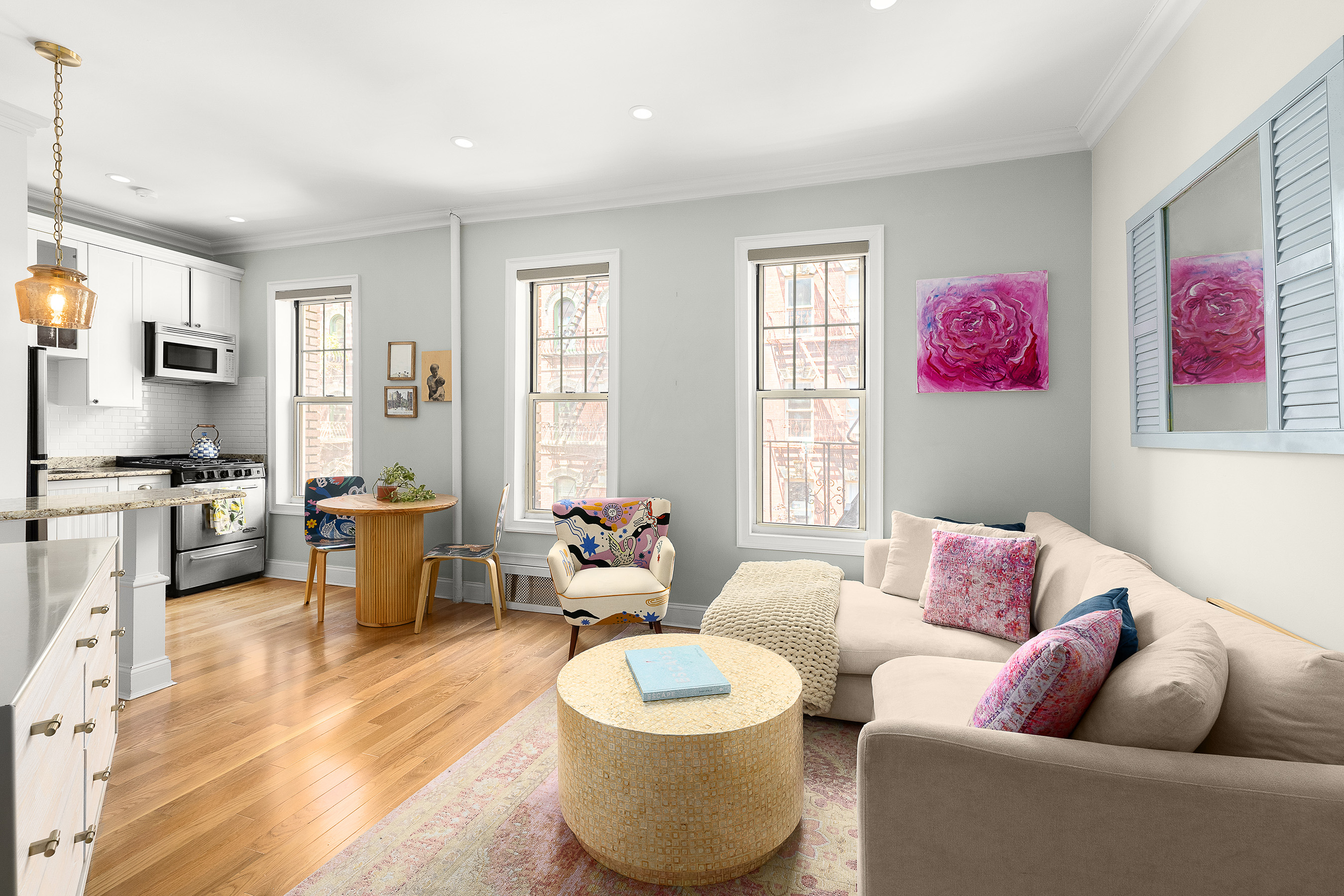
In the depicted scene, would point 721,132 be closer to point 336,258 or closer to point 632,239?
point 632,239

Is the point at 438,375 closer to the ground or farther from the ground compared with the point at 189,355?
closer to the ground

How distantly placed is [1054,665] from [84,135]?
15.9ft

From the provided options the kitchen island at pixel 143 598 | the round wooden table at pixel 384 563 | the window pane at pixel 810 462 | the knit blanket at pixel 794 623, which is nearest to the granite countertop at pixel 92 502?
the kitchen island at pixel 143 598

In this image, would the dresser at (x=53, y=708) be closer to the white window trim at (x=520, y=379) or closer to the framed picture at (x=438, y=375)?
the white window trim at (x=520, y=379)

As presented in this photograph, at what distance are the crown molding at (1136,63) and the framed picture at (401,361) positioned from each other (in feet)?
14.1

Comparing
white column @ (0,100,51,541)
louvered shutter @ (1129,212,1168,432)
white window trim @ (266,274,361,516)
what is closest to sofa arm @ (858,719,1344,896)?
louvered shutter @ (1129,212,1168,432)

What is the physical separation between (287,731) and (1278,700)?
3.09 meters

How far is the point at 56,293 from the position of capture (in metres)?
2.43

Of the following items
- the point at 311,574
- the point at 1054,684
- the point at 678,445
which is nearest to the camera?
the point at 1054,684

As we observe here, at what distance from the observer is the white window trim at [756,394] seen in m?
3.58

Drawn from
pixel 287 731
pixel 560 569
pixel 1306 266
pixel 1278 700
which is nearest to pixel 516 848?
pixel 287 731

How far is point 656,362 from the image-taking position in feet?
13.2

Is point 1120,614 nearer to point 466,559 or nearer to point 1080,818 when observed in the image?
point 1080,818

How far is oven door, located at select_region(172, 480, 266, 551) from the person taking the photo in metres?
4.48
